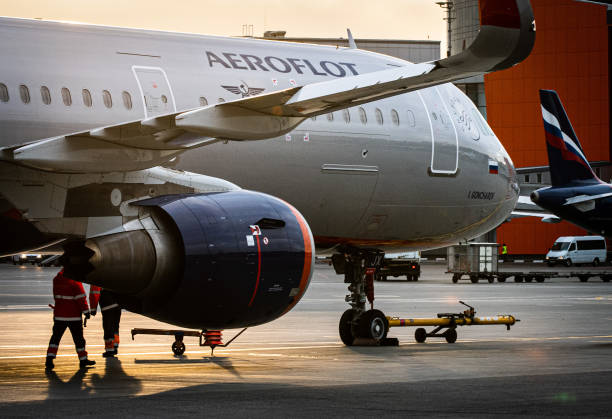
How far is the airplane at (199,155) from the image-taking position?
11.0 meters

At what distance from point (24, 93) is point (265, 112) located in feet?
11.7

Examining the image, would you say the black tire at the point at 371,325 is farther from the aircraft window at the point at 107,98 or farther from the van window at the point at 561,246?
the van window at the point at 561,246

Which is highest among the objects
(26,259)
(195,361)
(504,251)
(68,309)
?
(68,309)

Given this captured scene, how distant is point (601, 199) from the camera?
165ft

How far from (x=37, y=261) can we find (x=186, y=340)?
66.8 metres

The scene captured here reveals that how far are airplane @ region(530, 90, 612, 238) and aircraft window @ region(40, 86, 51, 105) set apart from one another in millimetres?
39348

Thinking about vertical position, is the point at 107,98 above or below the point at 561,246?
above

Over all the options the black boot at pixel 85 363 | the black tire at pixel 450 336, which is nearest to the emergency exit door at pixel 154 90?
the black boot at pixel 85 363

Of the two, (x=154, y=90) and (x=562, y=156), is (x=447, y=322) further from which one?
(x=562, y=156)

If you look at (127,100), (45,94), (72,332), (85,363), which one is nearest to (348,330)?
Result: (85,363)

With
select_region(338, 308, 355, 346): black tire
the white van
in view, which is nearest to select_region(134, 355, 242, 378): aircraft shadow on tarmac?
select_region(338, 308, 355, 346): black tire

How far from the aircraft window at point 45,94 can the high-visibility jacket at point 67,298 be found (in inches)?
133

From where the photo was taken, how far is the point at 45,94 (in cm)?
1320

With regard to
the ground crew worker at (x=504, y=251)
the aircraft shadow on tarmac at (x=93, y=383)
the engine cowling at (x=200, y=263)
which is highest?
the engine cowling at (x=200, y=263)
